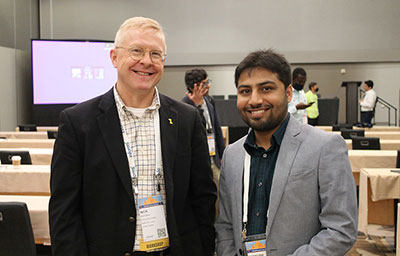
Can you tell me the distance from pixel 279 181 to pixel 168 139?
0.46 metres

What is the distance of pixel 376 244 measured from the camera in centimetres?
446

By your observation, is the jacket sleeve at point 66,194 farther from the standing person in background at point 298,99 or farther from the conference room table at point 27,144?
the conference room table at point 27,144

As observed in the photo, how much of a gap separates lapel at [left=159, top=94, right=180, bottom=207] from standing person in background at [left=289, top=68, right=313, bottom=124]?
3.40 meters

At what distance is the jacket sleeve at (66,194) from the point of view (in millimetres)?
1645

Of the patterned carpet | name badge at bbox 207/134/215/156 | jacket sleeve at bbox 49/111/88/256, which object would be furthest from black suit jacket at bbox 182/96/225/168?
jacket sleeve at bbox 49/111/88/256

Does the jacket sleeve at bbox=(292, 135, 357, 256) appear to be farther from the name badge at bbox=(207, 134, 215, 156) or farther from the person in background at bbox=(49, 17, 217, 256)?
the name badge at bbox=(207, 134, 215, 156)

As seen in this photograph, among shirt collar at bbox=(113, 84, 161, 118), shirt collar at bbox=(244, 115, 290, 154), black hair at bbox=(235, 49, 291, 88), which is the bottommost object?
shirt collar at bbox=(244, 115, 290, 154)

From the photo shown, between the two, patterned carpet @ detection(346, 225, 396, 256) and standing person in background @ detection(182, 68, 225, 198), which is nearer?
standing person in background @ detection(182, 68, 225, 198)

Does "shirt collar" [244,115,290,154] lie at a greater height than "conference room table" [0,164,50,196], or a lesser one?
greater

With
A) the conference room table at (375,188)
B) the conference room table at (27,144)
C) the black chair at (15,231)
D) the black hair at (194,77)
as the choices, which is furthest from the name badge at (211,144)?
the conference room table at (27,144)

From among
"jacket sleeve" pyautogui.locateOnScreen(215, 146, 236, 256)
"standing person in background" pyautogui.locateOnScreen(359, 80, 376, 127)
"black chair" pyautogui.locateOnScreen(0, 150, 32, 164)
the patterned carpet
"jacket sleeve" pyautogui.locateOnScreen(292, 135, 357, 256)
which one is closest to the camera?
"jacket sleeve" pyautogui.locateOnScreen(292, 135, 357, 256)

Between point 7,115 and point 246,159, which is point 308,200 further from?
point 7,115

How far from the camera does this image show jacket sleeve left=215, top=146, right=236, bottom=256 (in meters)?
1.82

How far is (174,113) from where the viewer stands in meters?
1.83
